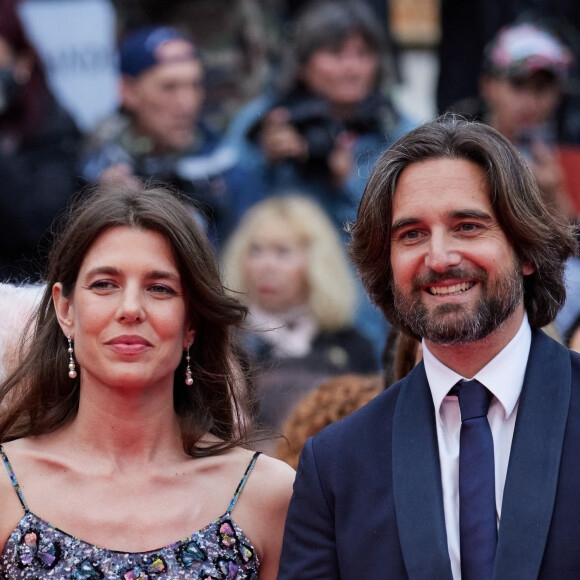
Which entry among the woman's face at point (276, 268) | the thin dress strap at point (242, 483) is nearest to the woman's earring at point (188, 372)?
the thin dress strap at point (242, 483)

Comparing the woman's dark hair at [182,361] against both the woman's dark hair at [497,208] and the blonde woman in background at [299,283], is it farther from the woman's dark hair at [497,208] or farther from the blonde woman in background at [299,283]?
the blonde woman in background at [299,283]

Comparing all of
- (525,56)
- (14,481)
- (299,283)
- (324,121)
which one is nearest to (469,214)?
(14,481)

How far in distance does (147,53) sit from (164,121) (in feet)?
Result: 1.34

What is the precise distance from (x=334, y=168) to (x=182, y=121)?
91 cm

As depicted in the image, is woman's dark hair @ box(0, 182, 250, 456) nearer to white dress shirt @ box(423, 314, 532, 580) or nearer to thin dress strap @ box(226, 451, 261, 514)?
thin dress strap @ box(226, 451, 261, 514)

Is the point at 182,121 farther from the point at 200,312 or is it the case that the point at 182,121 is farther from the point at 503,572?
the point at 503,572

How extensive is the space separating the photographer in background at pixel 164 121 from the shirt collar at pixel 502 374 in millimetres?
3685

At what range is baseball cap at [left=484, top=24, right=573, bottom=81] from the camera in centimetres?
710

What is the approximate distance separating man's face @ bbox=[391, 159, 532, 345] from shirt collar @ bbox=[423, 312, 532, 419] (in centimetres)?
7

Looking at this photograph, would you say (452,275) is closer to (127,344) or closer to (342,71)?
(127,344)

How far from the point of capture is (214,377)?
408 centimetres

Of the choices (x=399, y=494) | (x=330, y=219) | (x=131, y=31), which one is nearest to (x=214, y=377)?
(x=399, y=494)

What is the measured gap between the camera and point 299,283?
6824 mm

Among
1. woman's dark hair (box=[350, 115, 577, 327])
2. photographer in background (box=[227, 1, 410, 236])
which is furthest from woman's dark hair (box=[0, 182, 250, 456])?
photographer in background (box=[227, 1, 410, 236])
